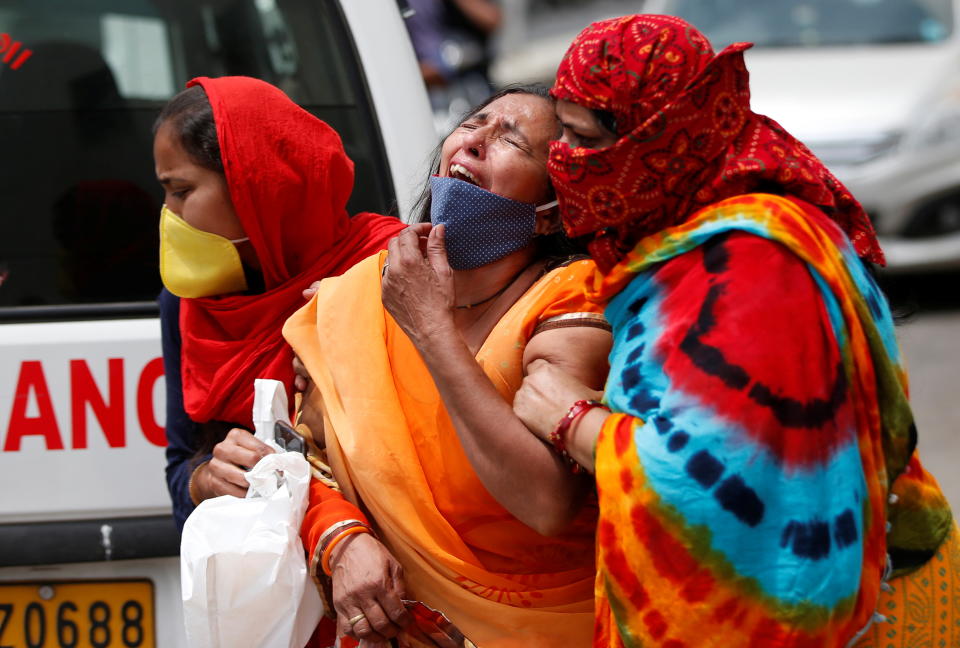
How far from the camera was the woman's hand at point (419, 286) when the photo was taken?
1927 mm

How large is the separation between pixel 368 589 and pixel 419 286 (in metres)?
0.47

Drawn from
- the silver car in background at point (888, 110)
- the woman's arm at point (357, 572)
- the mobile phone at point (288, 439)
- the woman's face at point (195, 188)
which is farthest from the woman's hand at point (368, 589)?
the silver car in background at point (888, 110)

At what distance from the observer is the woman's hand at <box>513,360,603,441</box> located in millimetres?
1837

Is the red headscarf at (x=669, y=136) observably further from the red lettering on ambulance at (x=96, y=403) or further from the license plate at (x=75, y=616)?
the license plate at (x=75, y=616)

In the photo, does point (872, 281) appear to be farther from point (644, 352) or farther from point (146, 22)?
point (146, 22)

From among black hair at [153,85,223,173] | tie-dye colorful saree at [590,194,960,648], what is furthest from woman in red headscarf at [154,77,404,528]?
tie-dye colorful saree at [590,194,960,648]

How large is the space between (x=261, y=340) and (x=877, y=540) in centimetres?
117

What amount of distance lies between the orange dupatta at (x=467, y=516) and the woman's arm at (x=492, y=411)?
0.34 ft

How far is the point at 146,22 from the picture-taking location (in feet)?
11.4

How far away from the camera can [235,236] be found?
93.4 inches

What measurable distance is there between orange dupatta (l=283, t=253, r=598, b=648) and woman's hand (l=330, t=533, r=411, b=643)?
1.8 inches

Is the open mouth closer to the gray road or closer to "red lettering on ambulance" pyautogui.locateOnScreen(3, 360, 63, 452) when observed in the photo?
"red lettering on ambulance" pyautogui.locateOnScreen(3, 360, 63, 452)

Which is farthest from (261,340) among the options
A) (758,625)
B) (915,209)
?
(915,209)

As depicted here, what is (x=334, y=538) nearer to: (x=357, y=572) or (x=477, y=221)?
(x=357, y=572)
